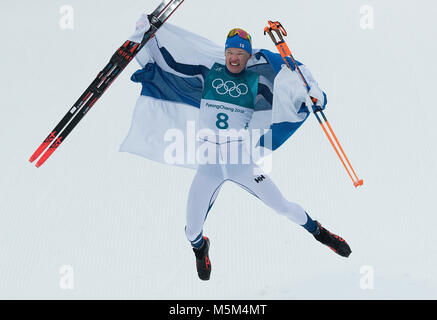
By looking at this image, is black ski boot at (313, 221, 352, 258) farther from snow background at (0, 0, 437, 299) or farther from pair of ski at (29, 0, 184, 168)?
pair of ski at (29, 0, 184, 168)


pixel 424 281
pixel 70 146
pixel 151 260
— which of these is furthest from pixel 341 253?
pixel 70 146

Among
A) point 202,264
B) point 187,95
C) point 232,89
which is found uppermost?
point 187,95

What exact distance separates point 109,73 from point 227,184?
5.31ft

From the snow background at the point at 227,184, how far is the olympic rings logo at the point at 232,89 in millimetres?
1207

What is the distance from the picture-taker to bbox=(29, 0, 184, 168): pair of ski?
128 inches

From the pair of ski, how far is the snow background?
882 mm

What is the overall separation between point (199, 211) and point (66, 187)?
1.57m

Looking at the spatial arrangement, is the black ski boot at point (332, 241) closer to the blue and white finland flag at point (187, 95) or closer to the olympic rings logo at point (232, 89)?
the blue and white finland flag at point (187, 95)

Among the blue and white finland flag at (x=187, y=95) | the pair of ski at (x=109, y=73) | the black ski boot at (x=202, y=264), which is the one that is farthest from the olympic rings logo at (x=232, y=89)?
the black ski boot at (x=202, y=264)

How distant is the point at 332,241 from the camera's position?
364 cm

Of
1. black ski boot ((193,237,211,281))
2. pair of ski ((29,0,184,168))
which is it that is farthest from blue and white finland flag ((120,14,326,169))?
black ski boot ((193,237,211,281))

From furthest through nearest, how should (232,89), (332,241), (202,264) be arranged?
1. (332,241)
2. (202,264)
3. (232,89)

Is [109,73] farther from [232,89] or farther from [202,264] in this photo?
[202,264]

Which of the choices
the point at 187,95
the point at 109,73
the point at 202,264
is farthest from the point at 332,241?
the point at 109,73
